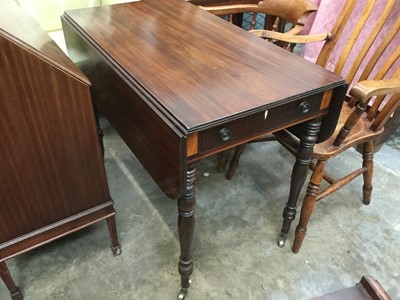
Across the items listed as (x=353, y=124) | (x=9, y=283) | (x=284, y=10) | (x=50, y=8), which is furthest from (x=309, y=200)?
(x=50, y=8)

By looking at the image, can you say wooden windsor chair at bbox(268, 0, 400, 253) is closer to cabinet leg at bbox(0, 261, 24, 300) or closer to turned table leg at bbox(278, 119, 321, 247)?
turned table leg at bbox(278, 119, 321, 247)

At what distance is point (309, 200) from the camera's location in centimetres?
132

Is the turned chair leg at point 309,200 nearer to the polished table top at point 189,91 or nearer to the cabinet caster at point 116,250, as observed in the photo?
the polished table top at point 189,91

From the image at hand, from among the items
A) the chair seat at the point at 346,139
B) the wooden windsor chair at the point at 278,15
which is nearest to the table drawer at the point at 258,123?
the chair seat at the point at 346,139

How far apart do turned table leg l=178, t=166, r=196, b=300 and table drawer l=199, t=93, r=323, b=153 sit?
95mm

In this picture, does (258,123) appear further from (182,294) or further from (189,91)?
(182,294)

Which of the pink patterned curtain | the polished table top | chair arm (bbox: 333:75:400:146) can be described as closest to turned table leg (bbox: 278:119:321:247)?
the polished table top

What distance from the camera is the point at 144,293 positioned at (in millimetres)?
1256

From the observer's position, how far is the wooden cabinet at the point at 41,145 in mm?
832

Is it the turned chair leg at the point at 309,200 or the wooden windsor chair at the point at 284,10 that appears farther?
the wooden windsor chair at the point at 284,10

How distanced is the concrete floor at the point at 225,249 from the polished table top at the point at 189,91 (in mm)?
191

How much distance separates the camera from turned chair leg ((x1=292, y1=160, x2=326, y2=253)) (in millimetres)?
1290

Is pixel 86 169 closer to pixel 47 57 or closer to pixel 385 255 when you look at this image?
pixel 47 57

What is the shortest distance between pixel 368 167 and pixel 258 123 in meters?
0.86
